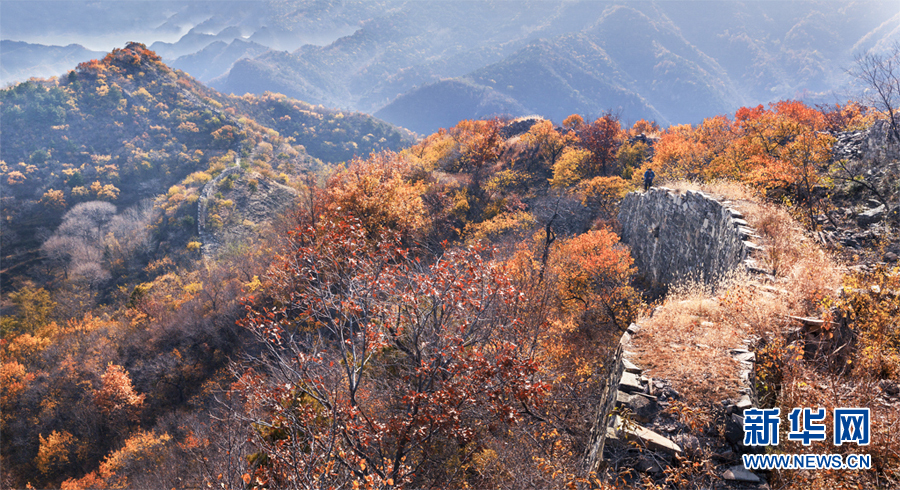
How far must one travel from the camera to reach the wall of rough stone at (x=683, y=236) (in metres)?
11.2

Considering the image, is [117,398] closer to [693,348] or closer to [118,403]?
[118,403]

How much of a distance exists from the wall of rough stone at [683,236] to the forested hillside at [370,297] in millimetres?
904

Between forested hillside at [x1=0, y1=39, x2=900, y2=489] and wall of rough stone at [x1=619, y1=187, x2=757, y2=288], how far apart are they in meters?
0.90

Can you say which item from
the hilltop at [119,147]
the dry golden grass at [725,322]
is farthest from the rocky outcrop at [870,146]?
the hilltop at [119,147]

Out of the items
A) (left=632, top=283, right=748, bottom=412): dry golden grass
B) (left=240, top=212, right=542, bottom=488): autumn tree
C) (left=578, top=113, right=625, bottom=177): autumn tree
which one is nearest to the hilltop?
(left=578, top=113, right=625, bottom=177): autumn tree

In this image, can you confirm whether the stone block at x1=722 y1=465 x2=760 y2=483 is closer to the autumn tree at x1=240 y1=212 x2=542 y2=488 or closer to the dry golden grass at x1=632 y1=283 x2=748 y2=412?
the dry golden grass at x1=632 y1=283 x2=748 y2=412

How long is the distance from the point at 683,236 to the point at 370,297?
12.7 metres

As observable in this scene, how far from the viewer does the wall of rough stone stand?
Result: 36.6 feet

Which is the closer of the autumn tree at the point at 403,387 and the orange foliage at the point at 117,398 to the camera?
the autumn tree at the point at 403,387

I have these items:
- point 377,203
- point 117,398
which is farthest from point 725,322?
point 117,398

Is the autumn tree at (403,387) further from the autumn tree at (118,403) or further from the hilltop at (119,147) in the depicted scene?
the hilltop at (119,147)

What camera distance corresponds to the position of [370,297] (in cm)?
958

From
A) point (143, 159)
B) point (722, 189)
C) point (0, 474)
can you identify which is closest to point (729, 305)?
point (722, 189)

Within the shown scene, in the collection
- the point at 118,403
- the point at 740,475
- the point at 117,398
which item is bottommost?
the point at 118,403
